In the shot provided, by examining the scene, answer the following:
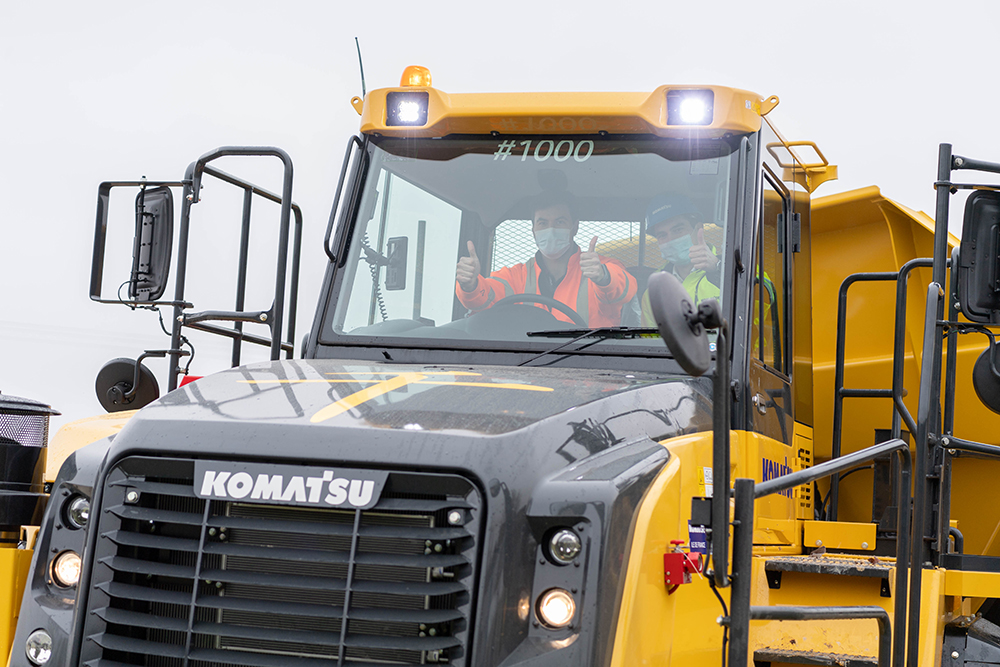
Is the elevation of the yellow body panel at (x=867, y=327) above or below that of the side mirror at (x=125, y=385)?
above

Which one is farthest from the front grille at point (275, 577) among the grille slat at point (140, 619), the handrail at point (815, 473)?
the handrail at point (815, 473)

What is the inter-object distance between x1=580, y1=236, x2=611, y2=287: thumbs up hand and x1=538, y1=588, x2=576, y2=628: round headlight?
5.12ft

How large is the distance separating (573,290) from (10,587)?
2.26m

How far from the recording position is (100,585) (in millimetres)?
3223

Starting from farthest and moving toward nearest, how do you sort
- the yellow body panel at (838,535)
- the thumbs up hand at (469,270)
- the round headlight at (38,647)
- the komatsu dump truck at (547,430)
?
the yellow body panel at (838,535)
the thumbs up hand at (469,270)
the round headlight at (38,647)
the komatsu dump truck at (547,430)

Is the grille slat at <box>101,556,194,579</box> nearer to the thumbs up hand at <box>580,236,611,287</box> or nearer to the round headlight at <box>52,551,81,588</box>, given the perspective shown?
the round headlight at <box>52,551,81,588</box>

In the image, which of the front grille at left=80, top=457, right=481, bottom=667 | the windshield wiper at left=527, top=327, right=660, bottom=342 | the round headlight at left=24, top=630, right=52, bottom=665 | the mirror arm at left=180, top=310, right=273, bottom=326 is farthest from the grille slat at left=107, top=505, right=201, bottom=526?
the windshield wiper at left=527, top=327, right=660, bottom=342

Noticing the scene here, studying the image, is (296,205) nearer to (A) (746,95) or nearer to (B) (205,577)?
(A) (746,95)

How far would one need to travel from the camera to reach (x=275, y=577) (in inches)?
121

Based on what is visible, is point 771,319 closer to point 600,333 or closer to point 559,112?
point 600,333

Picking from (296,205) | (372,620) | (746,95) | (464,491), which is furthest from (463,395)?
(296,205)

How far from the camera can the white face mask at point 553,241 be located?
4402mm

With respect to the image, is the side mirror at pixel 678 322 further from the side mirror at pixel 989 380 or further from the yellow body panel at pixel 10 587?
the yellow body panel at pixel 10 587

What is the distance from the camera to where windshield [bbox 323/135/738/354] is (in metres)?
4.21
